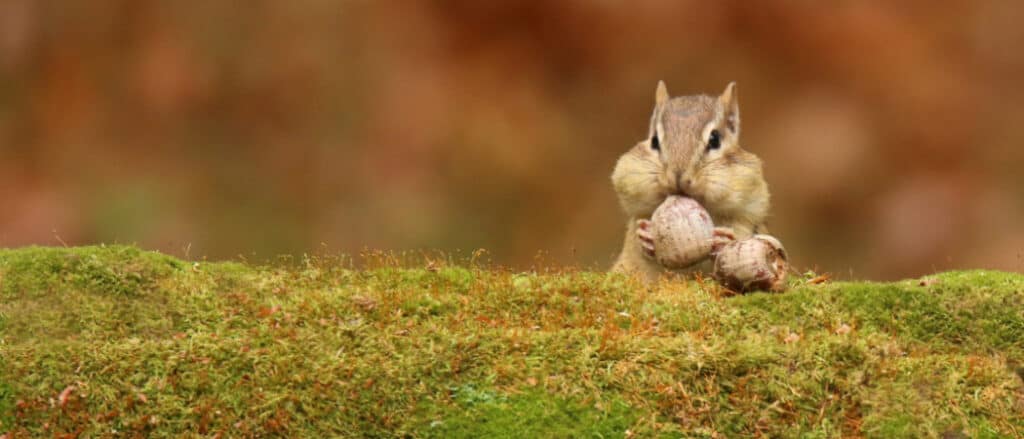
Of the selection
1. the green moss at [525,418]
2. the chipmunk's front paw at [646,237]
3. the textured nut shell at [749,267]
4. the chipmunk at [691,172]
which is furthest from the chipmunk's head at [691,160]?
the green moss at [525,418]

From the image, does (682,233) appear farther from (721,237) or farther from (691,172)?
(691,172)

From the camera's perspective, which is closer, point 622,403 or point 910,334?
point 622,403

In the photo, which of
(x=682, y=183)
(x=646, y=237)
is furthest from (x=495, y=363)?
(x=682, y=183)

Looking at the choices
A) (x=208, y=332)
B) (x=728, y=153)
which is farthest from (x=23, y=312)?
(x=728, y=153)

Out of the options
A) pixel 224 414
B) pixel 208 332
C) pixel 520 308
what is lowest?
pixel 224 414

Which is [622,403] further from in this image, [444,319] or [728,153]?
[728,153]

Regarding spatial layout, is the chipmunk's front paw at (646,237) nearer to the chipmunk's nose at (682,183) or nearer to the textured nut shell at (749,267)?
the chipmunk's nose at (682,183)

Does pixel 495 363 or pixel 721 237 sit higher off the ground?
pixel 721 237
